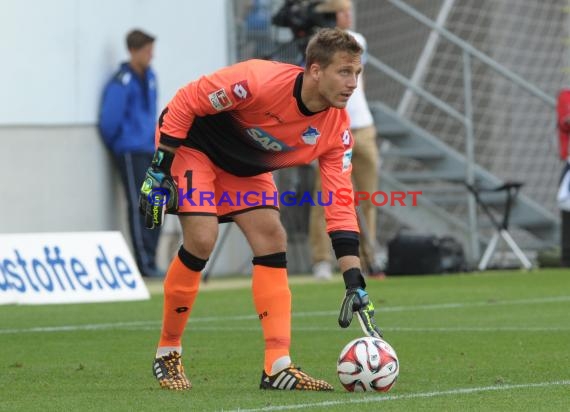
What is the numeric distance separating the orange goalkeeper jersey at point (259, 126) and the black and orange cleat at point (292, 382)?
704mm

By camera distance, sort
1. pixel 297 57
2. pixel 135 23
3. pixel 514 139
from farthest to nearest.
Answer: pixel 514 139 < pixel 297 57 < pixel 135 23

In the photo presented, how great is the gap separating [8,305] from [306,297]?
2549 mm

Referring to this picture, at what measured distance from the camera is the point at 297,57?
60.3 ft

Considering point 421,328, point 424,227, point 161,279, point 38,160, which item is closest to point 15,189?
point 38,160

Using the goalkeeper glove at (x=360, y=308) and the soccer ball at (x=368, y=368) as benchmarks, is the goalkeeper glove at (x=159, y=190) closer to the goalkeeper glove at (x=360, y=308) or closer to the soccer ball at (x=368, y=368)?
A: the goalkeeper glove at (x=360, y=308)

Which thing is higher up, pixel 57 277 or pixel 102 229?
pixel 57 277

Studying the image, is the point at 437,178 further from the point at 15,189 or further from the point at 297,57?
the point at 15,189

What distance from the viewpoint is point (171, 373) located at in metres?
7.06

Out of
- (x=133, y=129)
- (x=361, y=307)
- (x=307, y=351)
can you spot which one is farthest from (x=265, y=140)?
(x=133, y=129)

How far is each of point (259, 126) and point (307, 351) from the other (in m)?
1.95

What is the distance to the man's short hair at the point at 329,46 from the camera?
6.84 metres

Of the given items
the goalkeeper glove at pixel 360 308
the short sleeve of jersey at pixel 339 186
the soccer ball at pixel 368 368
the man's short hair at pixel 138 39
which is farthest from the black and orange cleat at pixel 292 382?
the man's short hair at pixel 138 39

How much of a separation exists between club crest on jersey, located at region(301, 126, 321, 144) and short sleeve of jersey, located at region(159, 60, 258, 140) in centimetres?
33

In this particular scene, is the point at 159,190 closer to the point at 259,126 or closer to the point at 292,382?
the point at 259,126
